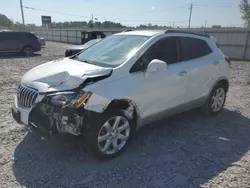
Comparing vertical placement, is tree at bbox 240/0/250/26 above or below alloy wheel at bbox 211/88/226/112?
above

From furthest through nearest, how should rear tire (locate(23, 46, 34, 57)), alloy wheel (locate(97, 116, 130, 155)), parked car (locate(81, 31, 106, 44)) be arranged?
parked car (locate(81, 31, 106, 44))
rear tire (locate(23, 46, 34, 57))
alloy wheel (locate(97, 116, 130, 155))

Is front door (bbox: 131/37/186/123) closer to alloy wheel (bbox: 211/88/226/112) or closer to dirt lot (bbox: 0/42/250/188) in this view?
dirt lot (bbox: 0/42/250/188)

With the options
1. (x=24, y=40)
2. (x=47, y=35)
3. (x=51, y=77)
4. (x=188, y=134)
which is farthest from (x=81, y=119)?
(x=47, y=35)

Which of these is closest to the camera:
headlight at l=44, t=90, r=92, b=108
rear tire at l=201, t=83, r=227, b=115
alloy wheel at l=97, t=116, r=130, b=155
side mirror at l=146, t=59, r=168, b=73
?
headlight at l=44, t=90, r=92, b=108

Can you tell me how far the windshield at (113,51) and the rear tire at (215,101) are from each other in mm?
2015

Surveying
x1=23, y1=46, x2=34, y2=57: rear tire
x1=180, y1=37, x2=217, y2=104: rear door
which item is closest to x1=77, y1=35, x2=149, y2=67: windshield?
x1=180, y1=37, x2=217, y2=104: rear door

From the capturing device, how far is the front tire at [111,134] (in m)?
2.91

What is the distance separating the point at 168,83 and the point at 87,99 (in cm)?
147

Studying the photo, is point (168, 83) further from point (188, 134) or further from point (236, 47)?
point (236, 47)

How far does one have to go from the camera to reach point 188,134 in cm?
405

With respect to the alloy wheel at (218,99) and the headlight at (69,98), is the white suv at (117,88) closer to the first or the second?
the headlight at (69,98)

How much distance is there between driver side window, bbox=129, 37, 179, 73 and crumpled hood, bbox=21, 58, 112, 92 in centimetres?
50

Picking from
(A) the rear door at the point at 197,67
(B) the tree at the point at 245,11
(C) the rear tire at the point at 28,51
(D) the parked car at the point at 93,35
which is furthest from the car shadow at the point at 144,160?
(B) the tree at the point at 245,11

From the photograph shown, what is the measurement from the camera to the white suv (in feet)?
9.25
